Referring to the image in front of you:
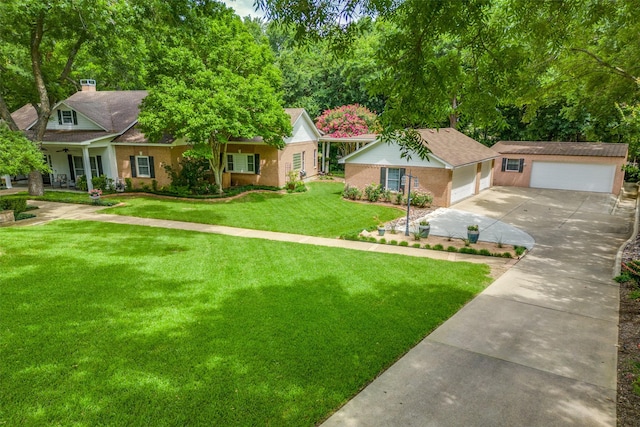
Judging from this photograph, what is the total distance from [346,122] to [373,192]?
1210 cm

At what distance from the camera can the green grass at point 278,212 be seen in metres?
16.5

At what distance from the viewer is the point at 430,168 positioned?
2045 cm

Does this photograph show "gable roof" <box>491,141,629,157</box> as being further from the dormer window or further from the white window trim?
the dormer window

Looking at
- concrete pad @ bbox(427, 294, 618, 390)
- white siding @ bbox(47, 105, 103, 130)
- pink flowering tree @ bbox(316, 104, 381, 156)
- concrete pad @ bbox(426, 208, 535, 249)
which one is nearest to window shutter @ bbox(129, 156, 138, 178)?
white siding @ bbox(47, 105, 103, 130)

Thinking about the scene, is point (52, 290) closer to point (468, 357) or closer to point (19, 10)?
point (468, 357)

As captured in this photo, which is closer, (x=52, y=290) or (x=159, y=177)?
(x=52, y=290)

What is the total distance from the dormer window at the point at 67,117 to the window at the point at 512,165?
29.9m

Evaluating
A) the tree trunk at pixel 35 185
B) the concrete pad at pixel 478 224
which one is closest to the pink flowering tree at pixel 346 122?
the concrete pad at pixel 478 224

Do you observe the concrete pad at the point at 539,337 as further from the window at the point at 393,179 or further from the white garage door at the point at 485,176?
the white garage door at the point at 485,176

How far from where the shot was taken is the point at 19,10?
50.0ft

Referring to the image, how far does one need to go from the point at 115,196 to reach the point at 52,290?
15588mm

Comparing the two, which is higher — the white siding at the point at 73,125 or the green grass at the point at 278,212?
the white siding at the point at 73,125

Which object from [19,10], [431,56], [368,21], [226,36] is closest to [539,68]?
[431,56]

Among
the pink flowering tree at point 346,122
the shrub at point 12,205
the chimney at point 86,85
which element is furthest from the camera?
the pink flowering tree at point 346,122
